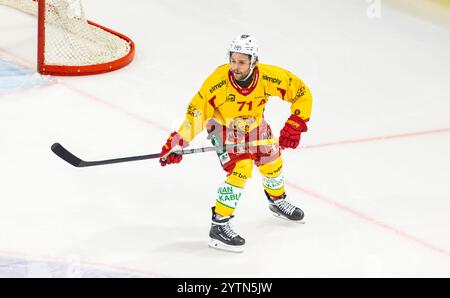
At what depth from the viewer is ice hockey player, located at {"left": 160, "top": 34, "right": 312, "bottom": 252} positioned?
171 inches

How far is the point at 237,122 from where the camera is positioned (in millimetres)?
4449

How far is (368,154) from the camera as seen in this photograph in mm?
5527

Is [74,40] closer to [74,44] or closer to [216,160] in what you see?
[74,44]

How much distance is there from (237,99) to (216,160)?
109 cm

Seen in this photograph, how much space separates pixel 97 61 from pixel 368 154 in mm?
1947

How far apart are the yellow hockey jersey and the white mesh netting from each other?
2.29 m

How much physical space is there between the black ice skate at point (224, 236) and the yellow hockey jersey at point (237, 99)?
1.21 feet

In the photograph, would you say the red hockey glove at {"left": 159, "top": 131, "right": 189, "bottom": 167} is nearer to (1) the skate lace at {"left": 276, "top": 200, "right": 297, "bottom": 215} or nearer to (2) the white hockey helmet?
(2) the white hockey helmet

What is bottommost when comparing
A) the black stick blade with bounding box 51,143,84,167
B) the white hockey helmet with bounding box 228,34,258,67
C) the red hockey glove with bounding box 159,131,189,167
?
the black stick blade with bounding box 51,143,84,167

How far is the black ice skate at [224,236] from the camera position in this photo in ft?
14.5

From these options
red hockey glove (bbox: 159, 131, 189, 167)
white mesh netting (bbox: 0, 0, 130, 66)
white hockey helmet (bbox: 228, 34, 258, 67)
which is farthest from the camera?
white mesh netting (bbox: 0, 0, 130, 66)

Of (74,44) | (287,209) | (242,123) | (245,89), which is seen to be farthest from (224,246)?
(74,44)

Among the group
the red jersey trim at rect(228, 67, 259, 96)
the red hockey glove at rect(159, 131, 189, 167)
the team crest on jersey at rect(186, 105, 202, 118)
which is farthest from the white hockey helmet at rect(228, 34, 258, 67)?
the red hockey glove at rect(159, 131, 189, 167)

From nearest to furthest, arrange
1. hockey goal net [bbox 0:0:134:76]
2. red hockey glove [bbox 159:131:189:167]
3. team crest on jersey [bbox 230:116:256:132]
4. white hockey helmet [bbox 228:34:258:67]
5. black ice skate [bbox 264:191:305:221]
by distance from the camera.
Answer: white hockey helmet [bbox 228:34:258:67] → red hockey glove [bbox 159:131:189:167] → team crest on jersey [bbox 230:116:256:132] → black ice skate [bbox 264:191:305:221] → hockey goal net [bbox 0:0:134:76]
